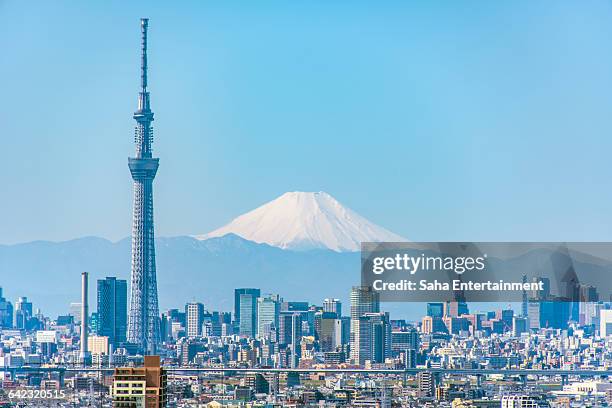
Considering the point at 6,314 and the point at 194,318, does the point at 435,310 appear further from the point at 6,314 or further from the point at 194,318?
the point at 194,318

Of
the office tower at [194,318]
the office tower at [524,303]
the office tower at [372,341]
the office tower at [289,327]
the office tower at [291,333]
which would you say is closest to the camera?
the office tower at [524,303]

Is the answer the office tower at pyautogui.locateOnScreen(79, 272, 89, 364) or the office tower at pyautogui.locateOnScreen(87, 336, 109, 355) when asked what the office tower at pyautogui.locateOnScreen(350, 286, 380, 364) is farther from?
the office tower at pyautogui.locateOnScreen(87, 336, 109, 355)

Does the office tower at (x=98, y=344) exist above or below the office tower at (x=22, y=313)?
below

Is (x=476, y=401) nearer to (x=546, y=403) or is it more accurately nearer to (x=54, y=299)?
(x=546, y=403)

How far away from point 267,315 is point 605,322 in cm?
395

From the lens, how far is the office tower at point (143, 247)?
583 inches

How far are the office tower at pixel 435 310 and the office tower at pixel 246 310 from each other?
262 centimetres

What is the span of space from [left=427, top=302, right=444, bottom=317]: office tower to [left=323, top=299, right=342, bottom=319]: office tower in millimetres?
1331

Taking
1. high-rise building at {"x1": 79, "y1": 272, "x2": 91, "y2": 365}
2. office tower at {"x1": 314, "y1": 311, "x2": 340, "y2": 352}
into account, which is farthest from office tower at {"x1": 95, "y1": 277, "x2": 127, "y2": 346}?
office tower at {"x1": 314, "y1": 311, "x2": 340, "y2": 352}

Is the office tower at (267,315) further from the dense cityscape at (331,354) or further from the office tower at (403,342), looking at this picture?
the office tower at (403,342)

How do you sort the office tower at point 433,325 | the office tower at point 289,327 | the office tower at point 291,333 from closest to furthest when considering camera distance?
the office tower at point 433,325
the office tower at point 291,333
the office tower at point 289,327

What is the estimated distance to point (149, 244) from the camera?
58.1 ft

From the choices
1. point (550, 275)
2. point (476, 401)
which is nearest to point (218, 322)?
point (476, 401)

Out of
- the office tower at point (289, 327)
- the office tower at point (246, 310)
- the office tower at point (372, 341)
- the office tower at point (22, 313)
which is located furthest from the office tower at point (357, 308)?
the office tower at point (22, 313)
